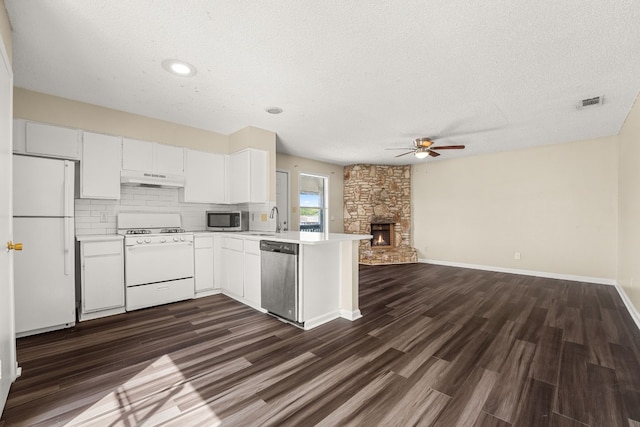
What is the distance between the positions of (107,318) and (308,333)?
240 cm

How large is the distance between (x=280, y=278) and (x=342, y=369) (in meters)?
1.22

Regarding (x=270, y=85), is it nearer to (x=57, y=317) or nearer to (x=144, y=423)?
(x=144, y=423)

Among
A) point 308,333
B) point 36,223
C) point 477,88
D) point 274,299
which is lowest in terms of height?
point 308,333

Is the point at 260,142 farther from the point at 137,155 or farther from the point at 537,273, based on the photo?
the point at 537,273

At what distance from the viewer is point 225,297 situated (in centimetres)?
403

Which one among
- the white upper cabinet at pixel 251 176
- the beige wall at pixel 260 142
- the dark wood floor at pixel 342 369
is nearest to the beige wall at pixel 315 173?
the beige wall at pixel 260 142

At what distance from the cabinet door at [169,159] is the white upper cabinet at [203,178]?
83 millimetres

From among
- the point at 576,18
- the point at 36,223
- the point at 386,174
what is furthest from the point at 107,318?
the point at 386,174

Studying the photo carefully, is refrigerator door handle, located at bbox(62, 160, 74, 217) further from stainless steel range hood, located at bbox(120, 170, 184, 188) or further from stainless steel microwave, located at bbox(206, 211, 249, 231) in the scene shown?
stainless steel microwave, located at bbox(206, 211, 249, 231)

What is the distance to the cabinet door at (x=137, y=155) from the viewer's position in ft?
11.9

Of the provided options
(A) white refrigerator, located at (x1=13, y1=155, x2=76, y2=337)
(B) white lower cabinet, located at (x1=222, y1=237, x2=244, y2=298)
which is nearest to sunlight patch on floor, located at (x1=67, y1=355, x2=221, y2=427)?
(A) white refrigerator, located at (x1=13, y1=155, x2=76, y2=337)

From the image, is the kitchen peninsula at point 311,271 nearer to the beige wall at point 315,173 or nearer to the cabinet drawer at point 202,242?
the cabinet drawer at point 202,242

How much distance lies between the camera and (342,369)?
2.14 m

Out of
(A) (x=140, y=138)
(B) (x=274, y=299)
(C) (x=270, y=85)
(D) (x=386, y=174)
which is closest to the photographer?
(C) (x=270, y=85)
